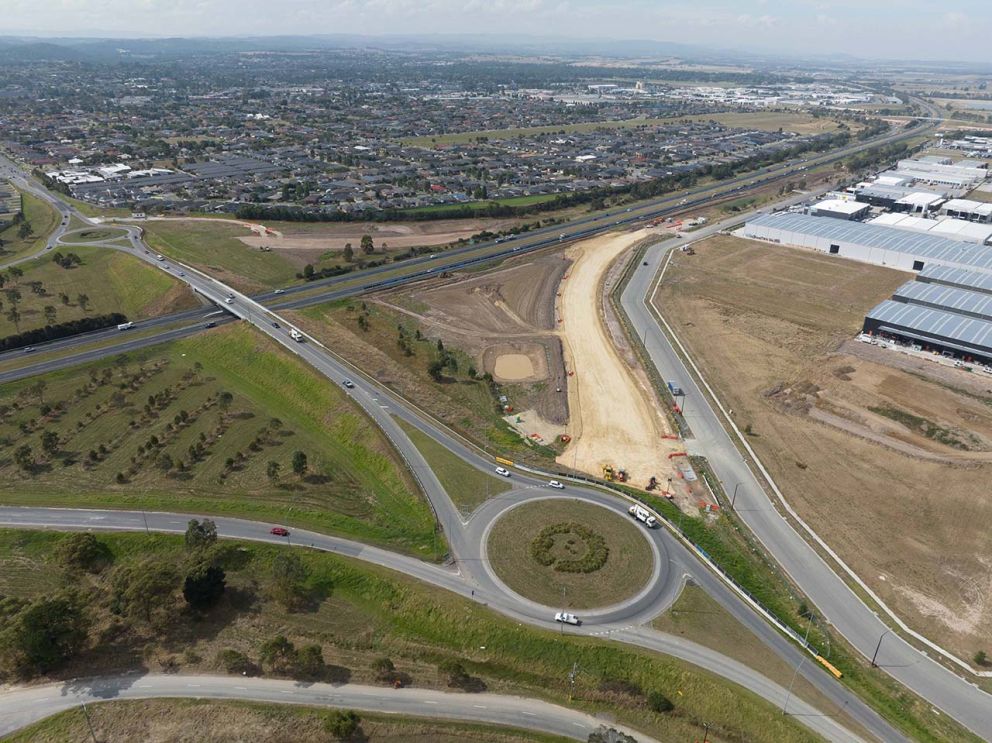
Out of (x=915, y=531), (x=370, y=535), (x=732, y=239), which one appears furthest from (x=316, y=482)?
(x=732, y=239)

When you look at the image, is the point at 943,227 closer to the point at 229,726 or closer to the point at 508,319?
the point at 508,319

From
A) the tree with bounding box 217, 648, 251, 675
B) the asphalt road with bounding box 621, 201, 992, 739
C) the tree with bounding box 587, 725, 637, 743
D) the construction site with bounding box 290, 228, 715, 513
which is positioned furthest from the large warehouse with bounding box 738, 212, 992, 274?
the tree with bounding box 217, 648, 251, 675

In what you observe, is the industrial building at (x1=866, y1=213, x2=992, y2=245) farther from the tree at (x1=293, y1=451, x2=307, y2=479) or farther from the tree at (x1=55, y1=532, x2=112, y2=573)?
the tree at (x1=55, y1=532, x2=112, y2=573)

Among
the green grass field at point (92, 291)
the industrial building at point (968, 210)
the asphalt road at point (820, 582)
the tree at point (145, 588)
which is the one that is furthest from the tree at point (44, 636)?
the industrial building at point (968, 210)

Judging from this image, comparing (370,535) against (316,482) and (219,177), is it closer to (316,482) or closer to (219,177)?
(316,482)

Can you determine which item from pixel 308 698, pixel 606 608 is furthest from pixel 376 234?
pixel 308 698

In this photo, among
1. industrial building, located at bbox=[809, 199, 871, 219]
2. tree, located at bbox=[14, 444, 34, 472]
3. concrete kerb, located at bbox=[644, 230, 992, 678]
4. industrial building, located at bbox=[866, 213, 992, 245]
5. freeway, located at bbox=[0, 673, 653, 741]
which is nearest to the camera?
freeway, located at bbox=[0, 673, 653, 741]
